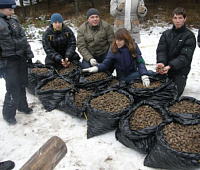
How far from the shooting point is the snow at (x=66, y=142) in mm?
2023

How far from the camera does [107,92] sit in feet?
8.87

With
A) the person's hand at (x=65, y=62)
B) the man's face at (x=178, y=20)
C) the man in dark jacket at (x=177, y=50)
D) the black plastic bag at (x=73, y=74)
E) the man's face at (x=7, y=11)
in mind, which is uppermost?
the man's face at (x=7, y=11)

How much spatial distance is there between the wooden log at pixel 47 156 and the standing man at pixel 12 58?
1342 mm

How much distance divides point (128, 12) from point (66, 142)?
227 cm

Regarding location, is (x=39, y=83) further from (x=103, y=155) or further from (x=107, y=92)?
(x=103, y=155)

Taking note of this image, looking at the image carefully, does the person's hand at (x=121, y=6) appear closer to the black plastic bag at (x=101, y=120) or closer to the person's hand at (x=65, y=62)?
the person's hand at (x=65, y=62)

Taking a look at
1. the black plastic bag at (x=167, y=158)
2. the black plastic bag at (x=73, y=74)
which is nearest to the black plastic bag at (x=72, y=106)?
the black plastic bag at (x=73, y=74)

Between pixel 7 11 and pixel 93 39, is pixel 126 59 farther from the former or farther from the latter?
pixel 7 11

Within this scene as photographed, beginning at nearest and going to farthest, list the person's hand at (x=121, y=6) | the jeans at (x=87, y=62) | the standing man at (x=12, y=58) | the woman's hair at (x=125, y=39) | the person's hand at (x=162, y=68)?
1. the standing man at (x=12, y=58)
2. the woman's hair at (x=125, y=39)
3. the person's hand at (x=162, y=68)
4. the person's hand at (x=121, y=6)
5. the jeans at (x=87, y=62)

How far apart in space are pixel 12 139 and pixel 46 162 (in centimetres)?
123

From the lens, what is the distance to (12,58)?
96.3 inches

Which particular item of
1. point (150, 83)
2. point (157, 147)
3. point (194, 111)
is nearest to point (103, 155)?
point (157, 147)

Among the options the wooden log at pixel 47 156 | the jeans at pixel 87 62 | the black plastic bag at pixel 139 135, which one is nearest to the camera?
the wooden log at pixel 47 156

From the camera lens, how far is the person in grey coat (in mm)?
3309
